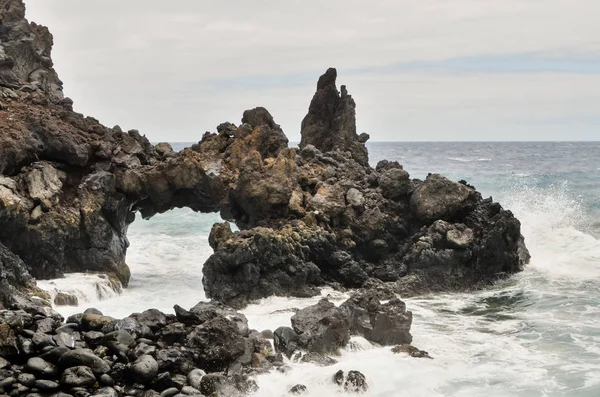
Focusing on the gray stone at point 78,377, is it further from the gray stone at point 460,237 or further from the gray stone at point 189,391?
the gray stone at point 460,237

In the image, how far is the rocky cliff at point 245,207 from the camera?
2470 centimetres

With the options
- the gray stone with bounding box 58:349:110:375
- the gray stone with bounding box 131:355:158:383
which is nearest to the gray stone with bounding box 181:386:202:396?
the gray stone with bounding box 131:355:158:383

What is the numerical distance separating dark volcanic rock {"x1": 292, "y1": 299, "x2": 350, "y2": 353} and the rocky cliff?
20.0ft

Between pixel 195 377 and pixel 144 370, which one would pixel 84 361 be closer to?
pixel 144 370

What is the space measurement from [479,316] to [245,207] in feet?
34.7

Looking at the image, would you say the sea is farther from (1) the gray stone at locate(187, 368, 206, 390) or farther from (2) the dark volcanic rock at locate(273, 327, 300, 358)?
(1) the gray stone at locate(187, 368, 206, 390)

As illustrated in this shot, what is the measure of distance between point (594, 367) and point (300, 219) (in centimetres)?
1263

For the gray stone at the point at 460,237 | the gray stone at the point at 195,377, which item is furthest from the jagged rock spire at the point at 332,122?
the gray stone at the point at 195,377

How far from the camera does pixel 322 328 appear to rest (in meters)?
18.0

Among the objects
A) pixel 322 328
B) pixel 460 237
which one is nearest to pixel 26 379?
pixel 322 328

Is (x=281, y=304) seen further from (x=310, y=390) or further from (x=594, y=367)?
(x=594, y=367)

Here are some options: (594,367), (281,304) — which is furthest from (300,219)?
(594,367)

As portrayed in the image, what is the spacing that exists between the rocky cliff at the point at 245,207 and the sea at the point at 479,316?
3.93 ft

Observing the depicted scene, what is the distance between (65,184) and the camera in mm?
26953
